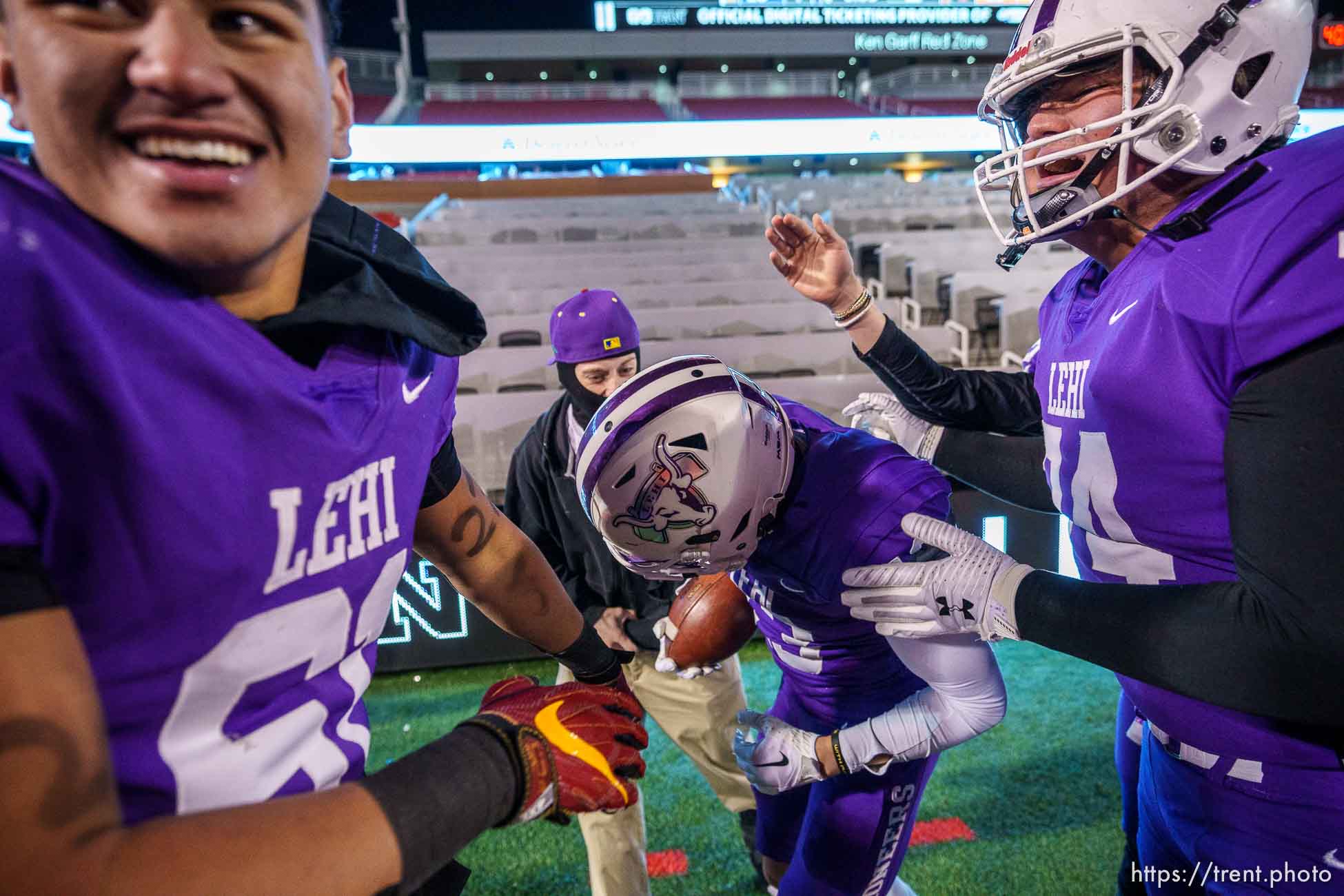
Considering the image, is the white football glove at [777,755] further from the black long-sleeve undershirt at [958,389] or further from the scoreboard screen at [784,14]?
the scoreboard screen at [784,14]

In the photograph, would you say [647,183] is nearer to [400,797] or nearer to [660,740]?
[660,740]

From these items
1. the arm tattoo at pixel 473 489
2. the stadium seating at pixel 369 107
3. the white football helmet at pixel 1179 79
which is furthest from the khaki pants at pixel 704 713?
the stadium seating at pixel 369 107

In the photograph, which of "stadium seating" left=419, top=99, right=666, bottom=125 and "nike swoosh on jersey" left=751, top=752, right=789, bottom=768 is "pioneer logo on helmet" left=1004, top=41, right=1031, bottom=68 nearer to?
"nike swoosh on jersey" left=751, top=752, right=789, bottom=768

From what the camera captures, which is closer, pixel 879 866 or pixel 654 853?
pixel 879 866

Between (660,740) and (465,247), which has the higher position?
(465,247)

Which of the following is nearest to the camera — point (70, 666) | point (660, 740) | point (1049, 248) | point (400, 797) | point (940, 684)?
point (70, 666)

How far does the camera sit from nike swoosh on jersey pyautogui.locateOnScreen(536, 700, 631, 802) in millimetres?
1232

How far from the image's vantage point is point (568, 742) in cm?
124

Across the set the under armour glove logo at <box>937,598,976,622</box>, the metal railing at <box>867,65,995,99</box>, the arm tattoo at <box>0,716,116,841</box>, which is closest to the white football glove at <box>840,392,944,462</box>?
the under armour glove logo at <box>937,598,976,622</box>

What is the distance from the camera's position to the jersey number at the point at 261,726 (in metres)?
0.96

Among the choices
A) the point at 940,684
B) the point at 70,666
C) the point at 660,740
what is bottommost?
the point at 660,740

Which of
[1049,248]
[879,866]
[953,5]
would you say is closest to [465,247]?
[1049,248]

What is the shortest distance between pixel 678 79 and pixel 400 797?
31621 millimetres

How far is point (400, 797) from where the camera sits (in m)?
0.98
